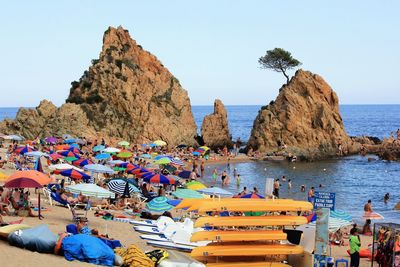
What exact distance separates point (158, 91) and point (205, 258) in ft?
170

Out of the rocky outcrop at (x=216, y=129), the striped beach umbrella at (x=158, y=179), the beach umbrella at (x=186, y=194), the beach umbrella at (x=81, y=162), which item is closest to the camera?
the beach umbrella at (x=186, y=194)

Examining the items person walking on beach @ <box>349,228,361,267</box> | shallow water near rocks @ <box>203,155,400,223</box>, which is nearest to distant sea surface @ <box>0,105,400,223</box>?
shallow water near rocks @ <box>203,155,400,223</box>

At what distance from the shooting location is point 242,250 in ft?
51.2

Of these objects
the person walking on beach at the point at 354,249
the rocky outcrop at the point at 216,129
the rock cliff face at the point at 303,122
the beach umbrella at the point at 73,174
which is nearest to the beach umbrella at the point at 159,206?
the beach umbrella at the point at 73,174

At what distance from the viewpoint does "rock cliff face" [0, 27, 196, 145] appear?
185ft

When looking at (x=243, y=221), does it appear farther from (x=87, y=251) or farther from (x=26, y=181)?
(x=26, y=181)

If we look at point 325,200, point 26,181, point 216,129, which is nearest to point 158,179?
point 26,181

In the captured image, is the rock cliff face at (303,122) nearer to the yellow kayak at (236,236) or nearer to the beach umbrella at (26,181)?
the beach umbrella at (26,181)

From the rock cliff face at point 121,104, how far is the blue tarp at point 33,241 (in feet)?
137

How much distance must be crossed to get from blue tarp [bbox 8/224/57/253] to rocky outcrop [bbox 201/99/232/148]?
52.0 meters

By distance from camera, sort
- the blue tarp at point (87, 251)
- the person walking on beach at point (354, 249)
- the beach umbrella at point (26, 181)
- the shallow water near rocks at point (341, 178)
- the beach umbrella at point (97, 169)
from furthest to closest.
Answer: the shallow water near rocks at point (341, 178), the beach umbrella at point (97, 169), the beach umbrella at point (26, 181), the person walking on beach at point (354, 249), the blue tarp at point (87, 251)

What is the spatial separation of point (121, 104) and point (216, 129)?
1161 centimetres

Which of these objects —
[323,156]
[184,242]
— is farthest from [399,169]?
[184,242]

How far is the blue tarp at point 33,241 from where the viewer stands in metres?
14.1
